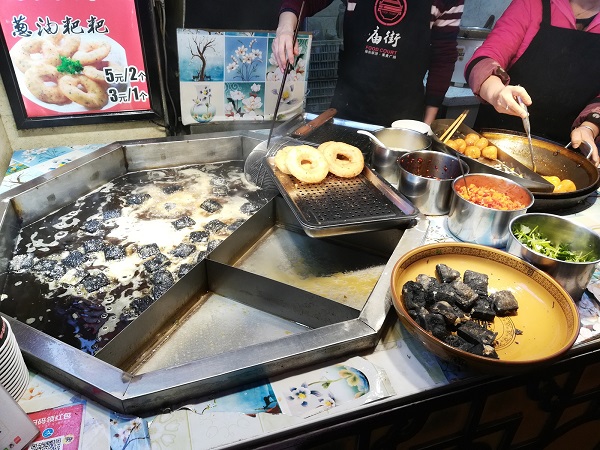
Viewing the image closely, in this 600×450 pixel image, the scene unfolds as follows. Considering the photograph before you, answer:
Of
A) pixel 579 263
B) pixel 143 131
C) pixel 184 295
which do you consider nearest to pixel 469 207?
pixel 579 263

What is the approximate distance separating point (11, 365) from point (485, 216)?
2.22 meters

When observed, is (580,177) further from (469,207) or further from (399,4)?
(399,4)

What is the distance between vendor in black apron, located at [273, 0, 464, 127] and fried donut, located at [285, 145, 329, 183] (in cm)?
165

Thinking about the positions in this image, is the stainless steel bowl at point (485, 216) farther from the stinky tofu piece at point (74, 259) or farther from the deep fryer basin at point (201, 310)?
the stinky tofu piece at point (74, 259)

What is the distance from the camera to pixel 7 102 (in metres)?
3.06

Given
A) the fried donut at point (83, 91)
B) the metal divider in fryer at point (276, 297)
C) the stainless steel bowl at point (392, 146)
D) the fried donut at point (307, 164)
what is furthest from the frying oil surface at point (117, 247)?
the stainless steel bowl at point (392, 146)

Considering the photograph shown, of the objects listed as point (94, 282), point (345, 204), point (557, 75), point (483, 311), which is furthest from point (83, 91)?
point (557, 75)

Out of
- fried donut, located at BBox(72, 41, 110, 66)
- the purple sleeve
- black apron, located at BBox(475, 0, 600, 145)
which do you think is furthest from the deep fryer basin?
black apron, located at BBox(475, 0, 600, 145)

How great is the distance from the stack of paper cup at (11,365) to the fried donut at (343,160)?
196cm

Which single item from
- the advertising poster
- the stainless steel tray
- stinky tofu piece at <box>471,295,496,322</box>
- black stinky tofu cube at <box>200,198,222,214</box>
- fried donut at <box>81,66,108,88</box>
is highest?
fried donut at <box>81,66,108,88</box>

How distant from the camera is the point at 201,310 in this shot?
90.9 inches

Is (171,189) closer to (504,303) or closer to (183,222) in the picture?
(183,222)

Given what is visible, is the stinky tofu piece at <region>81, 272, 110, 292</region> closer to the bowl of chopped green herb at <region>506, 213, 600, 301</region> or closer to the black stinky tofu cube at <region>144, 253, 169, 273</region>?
the black stinky tofu cube at <region>144, 253, 169, 273</region>

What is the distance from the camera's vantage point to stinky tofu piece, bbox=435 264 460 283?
1854 mm
